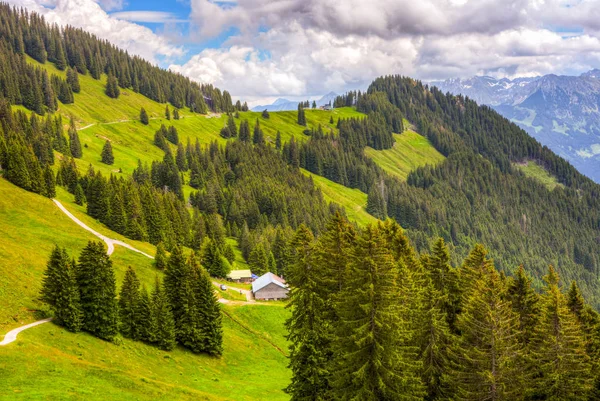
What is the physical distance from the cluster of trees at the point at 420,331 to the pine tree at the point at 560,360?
0.24ft

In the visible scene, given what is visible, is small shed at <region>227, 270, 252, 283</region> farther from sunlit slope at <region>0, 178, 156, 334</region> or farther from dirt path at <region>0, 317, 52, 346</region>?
dirt path at <region>0, 317, 52, 346</region>

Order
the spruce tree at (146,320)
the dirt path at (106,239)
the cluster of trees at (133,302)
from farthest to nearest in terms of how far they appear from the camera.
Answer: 1. the dirt path at (106,239)
2. the spruce tree at (146,320)
3. the cluster of trees at (133,302)

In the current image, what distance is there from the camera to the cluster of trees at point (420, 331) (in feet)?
90.4

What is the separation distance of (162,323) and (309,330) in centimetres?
2746

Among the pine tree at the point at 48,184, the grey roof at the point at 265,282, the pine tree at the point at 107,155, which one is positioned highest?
the pine tree at the point at 107,155

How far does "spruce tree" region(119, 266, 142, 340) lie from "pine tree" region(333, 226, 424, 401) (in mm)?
33236

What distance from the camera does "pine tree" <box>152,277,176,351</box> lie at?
54.3 metres

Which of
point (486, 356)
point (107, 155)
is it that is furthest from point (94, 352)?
point (107, 155)

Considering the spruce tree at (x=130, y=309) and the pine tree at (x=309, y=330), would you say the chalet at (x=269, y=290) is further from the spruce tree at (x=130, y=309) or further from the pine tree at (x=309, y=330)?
the pine tree at (x=309, y=330)

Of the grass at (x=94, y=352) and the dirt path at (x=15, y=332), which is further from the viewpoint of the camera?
the dirt path at (x=15, y=332)

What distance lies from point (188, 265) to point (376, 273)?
38.1 meters

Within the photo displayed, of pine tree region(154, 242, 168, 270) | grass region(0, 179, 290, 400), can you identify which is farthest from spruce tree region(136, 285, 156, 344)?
pine tree region(154, 242, 168, 270)

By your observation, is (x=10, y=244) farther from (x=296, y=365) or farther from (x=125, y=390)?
(x=296, y=365)

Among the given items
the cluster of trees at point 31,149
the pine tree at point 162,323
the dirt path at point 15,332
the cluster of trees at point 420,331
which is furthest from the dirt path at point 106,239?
the cluster of trees at point 420,331
